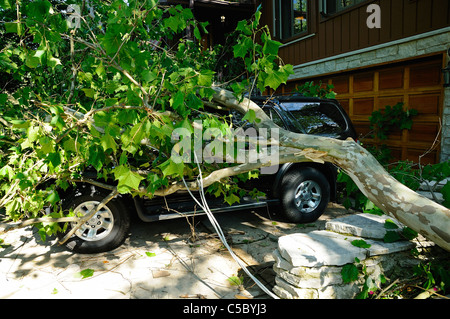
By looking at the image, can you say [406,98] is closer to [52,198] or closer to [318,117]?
[318,117]

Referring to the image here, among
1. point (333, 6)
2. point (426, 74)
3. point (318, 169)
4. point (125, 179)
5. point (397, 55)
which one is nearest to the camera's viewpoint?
point (125, 179)

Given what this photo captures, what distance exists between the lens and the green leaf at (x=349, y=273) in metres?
2.60

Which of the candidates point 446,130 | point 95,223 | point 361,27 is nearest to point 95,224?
point 95,223

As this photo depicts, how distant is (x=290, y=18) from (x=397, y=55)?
437 cm

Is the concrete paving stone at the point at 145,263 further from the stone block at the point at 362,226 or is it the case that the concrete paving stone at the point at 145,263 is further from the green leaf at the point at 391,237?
the green leaf at the point at 391,237

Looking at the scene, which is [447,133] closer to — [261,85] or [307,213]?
[307,213]

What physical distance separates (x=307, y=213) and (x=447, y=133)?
10.2 feet

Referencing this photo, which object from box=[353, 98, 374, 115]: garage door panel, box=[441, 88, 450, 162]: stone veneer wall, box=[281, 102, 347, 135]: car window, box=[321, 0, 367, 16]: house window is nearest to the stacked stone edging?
box=[281, 102, 347, 135]: car window

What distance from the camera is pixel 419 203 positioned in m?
2.39

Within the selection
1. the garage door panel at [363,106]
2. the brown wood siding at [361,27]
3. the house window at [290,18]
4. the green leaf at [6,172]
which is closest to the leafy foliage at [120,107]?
the green leaf at [6,172]

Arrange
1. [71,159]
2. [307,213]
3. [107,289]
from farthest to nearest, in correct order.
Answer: [307,213], [71,159], [107,289]

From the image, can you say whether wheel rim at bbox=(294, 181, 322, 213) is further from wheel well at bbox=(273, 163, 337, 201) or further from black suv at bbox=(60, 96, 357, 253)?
wheel well at bbox=(273, 163, 337, 201)

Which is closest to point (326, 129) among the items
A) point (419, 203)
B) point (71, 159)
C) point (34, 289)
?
point (419, 203)

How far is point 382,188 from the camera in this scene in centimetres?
253
